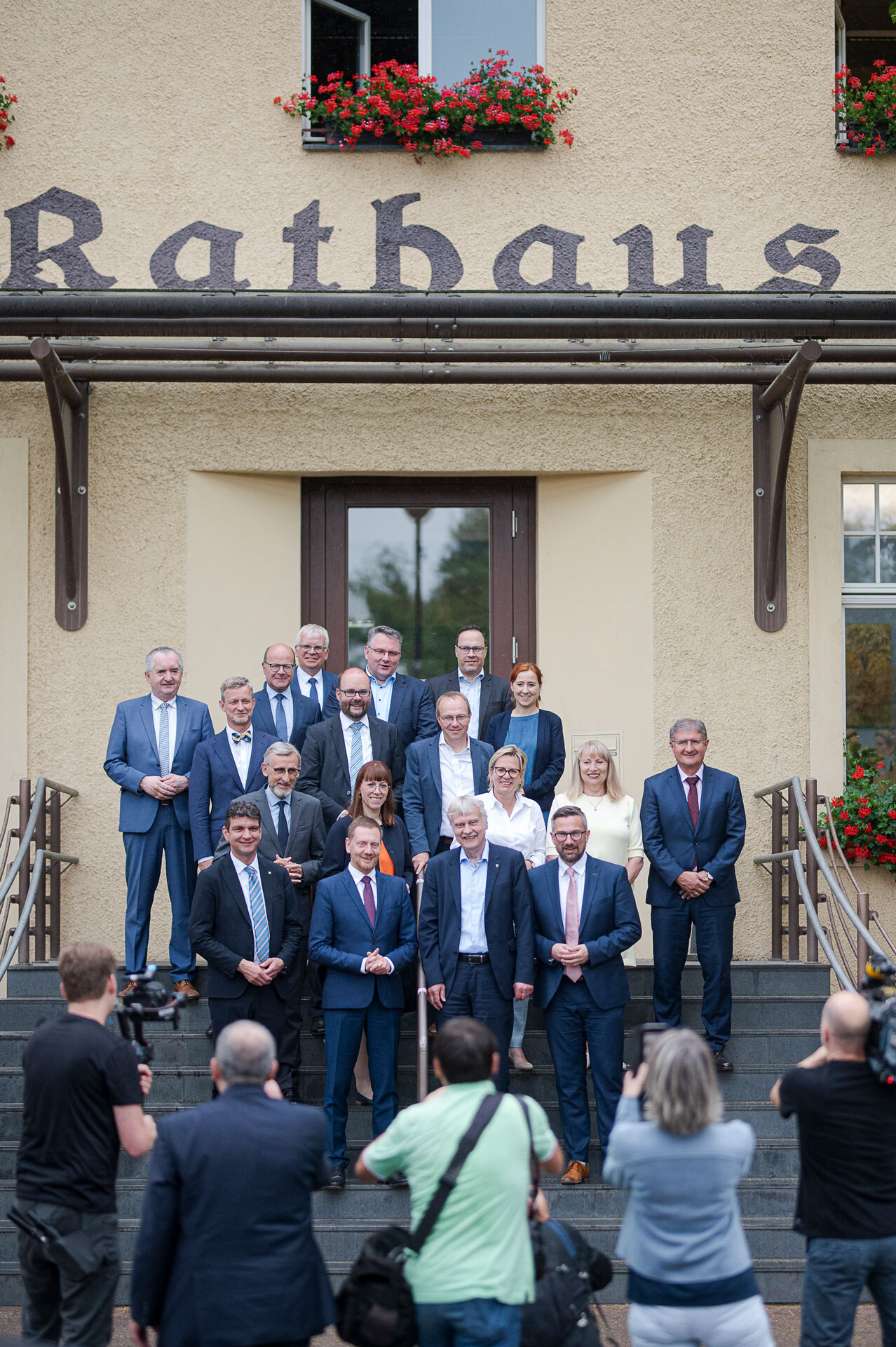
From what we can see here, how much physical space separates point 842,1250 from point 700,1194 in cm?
69

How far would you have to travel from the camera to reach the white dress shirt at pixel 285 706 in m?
7.56

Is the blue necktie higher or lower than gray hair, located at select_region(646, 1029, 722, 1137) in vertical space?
higher

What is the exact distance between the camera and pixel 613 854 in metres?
7.03

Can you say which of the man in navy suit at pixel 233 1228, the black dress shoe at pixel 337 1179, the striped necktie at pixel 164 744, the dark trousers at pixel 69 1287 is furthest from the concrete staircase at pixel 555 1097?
the man in navy suit at pixel 233 1228

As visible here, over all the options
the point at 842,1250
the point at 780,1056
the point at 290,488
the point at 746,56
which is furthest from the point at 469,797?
the point at 746,56

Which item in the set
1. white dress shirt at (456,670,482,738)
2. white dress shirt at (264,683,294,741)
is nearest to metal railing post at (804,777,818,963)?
white dress shirt at (456,670,482,738)

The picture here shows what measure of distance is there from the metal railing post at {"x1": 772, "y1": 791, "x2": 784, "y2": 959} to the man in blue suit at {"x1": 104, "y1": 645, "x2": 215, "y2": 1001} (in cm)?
332

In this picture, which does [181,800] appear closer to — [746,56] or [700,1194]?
[700,1194]

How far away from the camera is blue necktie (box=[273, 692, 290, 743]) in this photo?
7.55 meters

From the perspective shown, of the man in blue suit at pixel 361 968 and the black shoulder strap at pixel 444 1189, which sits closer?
the black shoulder strap at pixel 444 1189

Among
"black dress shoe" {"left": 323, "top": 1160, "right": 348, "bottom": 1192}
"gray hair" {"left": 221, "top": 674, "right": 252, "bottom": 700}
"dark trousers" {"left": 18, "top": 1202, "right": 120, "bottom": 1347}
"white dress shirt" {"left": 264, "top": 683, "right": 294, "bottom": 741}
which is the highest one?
"gray hair" {"left": 221, "top": 674, "right": 252, "bottom": 700}

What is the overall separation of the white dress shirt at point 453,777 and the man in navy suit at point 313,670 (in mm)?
849

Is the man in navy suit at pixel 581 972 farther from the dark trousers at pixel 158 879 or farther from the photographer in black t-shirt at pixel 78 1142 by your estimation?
the photographer in black t-shirt at pixel 78 1142

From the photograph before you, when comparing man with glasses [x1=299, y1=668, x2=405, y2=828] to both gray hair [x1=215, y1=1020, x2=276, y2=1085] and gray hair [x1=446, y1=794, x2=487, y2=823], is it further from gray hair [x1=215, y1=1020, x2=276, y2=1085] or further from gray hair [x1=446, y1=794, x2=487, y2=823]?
gray hair [x1=215, y1=1020, x2=276, y2=1085]
